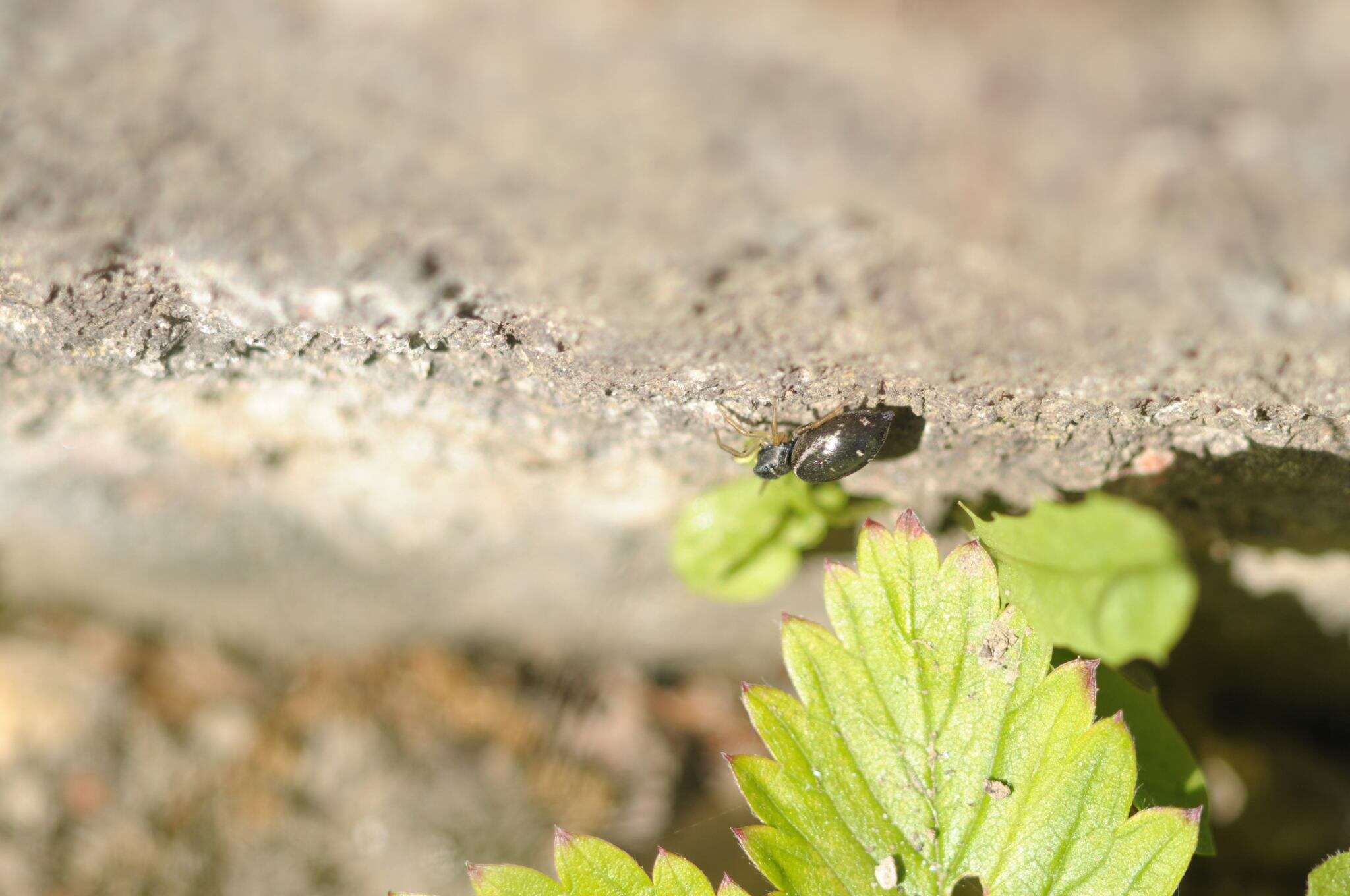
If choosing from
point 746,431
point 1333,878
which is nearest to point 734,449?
point 746,431

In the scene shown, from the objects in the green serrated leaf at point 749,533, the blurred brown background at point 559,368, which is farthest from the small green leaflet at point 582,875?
the green serrated leaf at point 749,533

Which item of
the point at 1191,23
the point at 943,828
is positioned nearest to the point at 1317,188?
the point at 1191,23

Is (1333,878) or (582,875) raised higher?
(582,875)

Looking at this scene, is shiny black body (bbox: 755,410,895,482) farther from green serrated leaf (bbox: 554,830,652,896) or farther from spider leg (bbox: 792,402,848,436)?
green serrated leaf (bbox: 554,830,652,896)

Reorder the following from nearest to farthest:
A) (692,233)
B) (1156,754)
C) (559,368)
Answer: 1. (692,233)
2. (559,368)
3. (1156,754)

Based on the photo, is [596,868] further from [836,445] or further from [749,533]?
[836,445]

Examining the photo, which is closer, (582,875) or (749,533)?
(582,875)

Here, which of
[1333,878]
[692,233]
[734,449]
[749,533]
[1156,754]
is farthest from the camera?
[749,533]

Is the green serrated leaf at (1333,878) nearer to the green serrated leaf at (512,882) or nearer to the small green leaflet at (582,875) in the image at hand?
the small green leaflet at (582,875)
